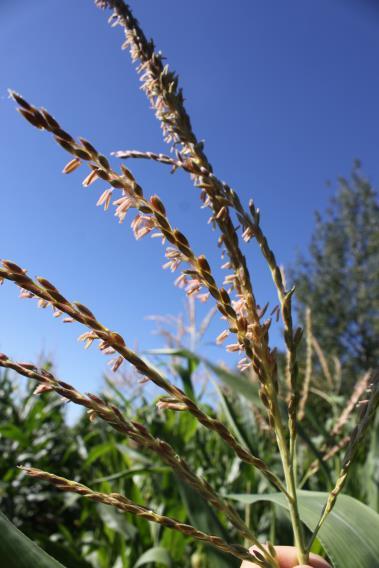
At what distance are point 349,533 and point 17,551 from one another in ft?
1.57

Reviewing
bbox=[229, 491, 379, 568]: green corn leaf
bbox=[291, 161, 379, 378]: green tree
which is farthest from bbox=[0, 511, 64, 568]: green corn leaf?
bbox=[291, 161, 379, 378]: green tree

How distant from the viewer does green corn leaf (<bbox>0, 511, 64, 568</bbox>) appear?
327 mm

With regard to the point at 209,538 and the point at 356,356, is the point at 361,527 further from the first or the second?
the point at 356,356

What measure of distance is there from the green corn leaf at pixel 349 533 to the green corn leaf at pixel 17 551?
385 mm

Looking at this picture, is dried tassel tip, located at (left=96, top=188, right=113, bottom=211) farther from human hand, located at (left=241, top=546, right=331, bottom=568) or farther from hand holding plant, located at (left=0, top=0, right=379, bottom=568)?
human hand, located at (left=241, top=546, right=331, bottom=568)

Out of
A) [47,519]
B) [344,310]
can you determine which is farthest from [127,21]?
[344,310]

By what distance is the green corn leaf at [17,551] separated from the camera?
1.07ft

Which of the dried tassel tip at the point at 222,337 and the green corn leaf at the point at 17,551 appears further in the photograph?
the dried tassel tip at the point at 222,337

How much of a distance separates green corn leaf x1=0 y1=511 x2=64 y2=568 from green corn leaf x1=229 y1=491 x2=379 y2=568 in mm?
385

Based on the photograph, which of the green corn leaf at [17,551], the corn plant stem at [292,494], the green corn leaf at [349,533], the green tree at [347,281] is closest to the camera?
the green corn leaf at [17,551]

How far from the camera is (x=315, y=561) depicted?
53 cm

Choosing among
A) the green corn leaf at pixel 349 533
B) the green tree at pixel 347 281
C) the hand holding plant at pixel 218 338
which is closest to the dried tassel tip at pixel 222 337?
the hand holding plant at pixel 218 338

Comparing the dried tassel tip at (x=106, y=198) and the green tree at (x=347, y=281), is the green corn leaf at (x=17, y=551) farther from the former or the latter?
the green tree at (x=347, y=281)

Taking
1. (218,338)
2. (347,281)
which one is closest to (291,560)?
(218,338)
